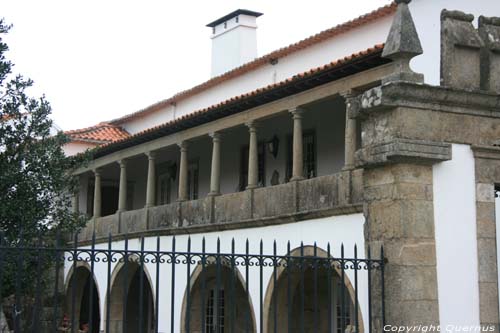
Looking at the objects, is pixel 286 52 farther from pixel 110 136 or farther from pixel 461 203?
pixel 461 203

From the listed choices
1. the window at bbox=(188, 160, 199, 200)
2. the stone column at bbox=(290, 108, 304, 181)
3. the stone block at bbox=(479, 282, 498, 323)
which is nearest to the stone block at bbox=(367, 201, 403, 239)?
the stone block at bbox=(479, 282, 498, 323)

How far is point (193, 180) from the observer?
23.8m

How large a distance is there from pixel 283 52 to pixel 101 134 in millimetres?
11399

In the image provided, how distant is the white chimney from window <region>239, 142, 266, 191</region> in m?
6.04


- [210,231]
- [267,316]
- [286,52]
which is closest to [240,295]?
[210,231]

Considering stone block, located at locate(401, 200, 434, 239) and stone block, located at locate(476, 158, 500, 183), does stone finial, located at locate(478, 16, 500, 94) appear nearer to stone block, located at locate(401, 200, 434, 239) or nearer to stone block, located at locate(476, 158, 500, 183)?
stone block, located at locate(476, 158, 500, 183)

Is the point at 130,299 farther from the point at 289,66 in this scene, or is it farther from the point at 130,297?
the point at 289,66

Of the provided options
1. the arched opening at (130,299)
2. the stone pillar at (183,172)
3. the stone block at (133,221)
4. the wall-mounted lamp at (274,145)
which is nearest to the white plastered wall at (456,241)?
the wall-mounted lamp at (274,145)

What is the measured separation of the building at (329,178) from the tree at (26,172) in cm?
140

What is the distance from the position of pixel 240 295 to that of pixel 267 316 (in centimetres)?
395

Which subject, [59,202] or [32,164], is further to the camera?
[59,202]

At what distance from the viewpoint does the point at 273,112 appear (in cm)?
1652

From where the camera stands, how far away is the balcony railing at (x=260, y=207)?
1353cm

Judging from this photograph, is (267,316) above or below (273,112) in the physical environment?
below
